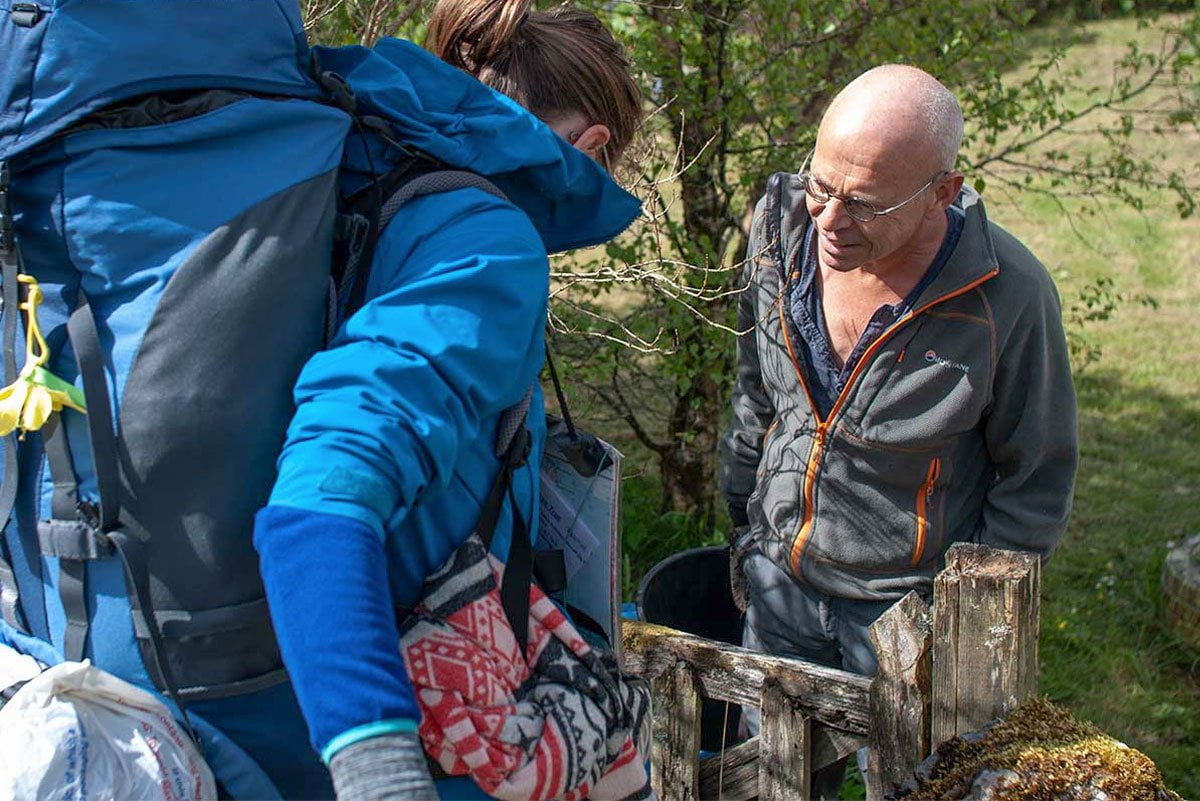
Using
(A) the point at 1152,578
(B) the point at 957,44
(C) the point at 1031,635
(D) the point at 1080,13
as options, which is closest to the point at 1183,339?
(A) the point at 1152,578

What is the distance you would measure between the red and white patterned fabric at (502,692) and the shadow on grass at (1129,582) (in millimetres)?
2895

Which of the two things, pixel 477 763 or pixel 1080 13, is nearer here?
pixel 477 763

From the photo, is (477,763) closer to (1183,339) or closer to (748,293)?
(748,293)

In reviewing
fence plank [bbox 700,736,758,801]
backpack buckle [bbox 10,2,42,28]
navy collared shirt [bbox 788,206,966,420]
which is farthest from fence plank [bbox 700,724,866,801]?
backpack buckle [bbox 10,2,42,28]

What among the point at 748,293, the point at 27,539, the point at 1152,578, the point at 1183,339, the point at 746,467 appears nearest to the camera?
the point at 27,539

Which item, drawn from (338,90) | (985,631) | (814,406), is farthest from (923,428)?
(338,90)

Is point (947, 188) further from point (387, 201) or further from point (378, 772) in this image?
point (378, 772)

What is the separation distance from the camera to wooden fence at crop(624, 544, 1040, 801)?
1.99 meters

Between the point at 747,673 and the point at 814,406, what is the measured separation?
587 mm

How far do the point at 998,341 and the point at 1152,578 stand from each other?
287 centimetres

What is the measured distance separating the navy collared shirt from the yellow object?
171 cm

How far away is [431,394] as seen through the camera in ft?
3.92

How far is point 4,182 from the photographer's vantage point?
1242 millimetres

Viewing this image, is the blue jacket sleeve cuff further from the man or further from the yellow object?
the man
